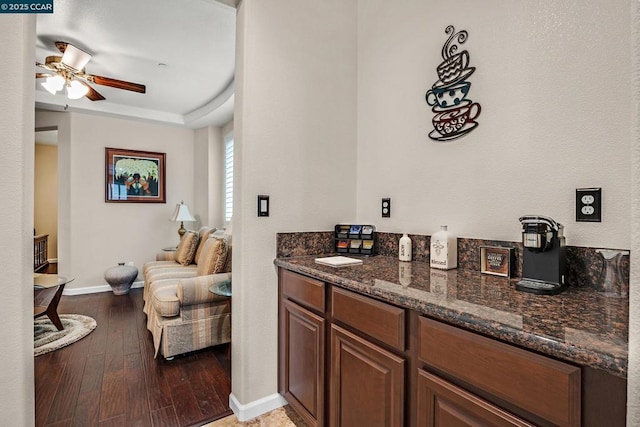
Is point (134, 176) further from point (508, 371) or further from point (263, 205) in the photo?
point (508, 371)

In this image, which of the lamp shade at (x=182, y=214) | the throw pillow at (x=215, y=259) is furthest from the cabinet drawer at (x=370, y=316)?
the lamp shade at (x=182, y=214)

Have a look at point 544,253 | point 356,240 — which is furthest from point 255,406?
point 544,253

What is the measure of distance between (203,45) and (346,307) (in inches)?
116

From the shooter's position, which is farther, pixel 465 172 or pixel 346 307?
pixel 465 172

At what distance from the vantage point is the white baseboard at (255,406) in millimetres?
1815

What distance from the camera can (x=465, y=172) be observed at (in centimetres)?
157

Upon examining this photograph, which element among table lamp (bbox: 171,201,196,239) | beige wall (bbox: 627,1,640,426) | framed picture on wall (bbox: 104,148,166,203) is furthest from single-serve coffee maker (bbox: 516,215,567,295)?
framed picture on wall (bbox: 104,148,166,203)

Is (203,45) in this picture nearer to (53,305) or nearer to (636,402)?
(53,305)

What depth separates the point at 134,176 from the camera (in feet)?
16.2

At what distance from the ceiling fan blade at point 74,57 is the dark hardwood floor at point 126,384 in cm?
A: 265

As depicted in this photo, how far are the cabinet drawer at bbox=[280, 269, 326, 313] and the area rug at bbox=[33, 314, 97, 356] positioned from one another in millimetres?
2337

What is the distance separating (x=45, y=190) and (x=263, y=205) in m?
8.05

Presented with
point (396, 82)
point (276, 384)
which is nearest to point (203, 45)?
point (396, 82)

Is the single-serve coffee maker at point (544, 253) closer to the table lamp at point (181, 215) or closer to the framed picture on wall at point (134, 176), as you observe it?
the table lamp at point (181, 215)
